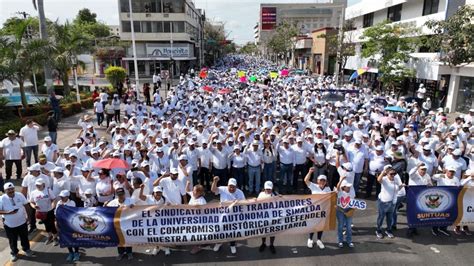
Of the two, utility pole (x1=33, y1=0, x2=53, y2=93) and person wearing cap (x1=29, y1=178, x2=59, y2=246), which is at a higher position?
utility pole (x1=33, y1=0, x2=53, y2=93)

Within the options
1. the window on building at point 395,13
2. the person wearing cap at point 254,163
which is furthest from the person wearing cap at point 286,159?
the window on building at point 395,13

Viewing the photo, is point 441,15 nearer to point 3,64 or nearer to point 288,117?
point 288,117

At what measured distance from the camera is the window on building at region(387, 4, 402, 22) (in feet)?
106

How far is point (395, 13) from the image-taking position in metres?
33.2

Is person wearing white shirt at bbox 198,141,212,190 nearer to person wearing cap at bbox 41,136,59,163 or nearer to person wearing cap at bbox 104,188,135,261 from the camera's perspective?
person wearing cap at bbox 104,188,135,261

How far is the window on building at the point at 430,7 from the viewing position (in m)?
A: 26.6

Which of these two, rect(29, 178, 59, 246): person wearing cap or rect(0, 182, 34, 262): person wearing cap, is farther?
rect(29, 178, 59, 246): person wearing cap

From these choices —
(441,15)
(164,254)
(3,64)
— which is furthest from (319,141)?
(441,15)

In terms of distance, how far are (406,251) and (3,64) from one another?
18471 mm

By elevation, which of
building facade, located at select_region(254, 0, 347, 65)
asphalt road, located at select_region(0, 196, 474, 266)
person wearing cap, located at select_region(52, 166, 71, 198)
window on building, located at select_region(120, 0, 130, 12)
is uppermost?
building facade, located at select_region(254, 0, 347, 65)

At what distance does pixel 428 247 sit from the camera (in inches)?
296

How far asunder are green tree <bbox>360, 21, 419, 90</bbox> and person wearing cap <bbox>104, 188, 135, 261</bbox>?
22758 millimetres

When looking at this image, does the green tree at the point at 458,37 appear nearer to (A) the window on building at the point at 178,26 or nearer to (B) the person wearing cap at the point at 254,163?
(B) the person wearing cap at the point at 254,163

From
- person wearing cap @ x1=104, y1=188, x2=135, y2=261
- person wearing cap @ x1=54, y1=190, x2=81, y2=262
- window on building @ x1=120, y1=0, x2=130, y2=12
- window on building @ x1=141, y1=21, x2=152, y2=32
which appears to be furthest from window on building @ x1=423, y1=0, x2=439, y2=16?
window on building @ x1=120, y1=0, x2=130, y2=12
